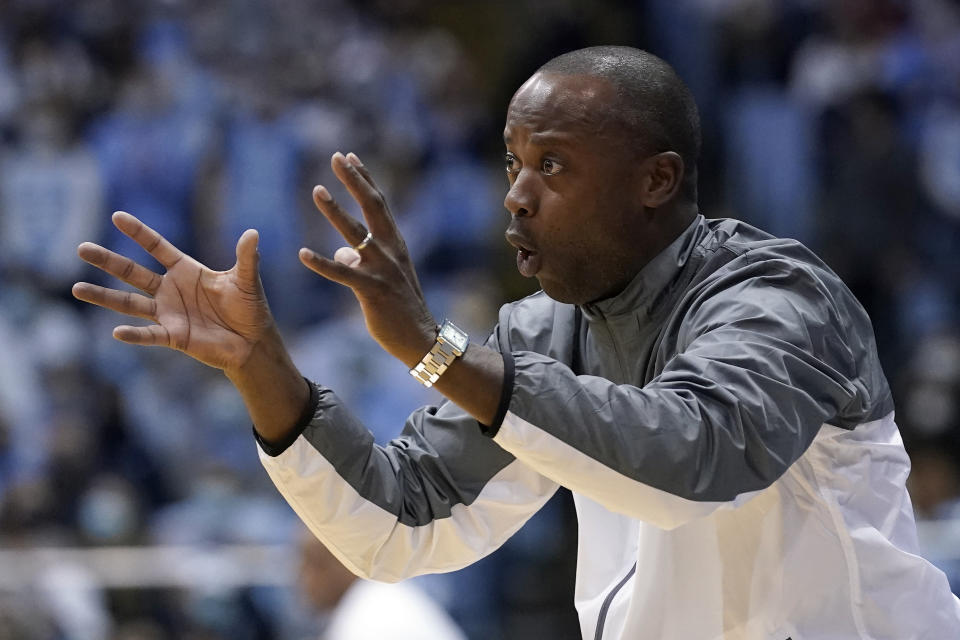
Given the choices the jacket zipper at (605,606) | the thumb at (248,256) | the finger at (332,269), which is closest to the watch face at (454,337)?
the finger at (332,269)

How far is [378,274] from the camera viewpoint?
98.0 inches

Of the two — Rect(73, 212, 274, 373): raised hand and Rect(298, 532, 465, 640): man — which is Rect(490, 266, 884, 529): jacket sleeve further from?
Rect(298, 532, 465, 640): man

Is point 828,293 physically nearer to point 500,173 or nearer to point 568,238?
point 568,238

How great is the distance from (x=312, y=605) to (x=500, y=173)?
4.80m

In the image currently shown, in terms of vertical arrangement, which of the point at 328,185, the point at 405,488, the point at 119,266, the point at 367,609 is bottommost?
the point at 328,185

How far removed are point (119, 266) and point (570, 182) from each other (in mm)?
837

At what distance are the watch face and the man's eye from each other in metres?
0.48

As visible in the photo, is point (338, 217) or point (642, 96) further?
point (642, 96)

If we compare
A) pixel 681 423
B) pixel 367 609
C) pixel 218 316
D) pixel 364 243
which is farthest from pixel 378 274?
pixel 367 609

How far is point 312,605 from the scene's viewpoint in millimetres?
4781

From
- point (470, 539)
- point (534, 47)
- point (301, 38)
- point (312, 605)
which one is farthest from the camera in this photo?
point (301, 38)

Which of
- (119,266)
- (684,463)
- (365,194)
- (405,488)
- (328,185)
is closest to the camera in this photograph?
(684,463)

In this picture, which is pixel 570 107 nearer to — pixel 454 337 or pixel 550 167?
pixel 550 167

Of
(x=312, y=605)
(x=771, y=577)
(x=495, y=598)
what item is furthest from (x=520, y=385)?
(x=495, y=598)
